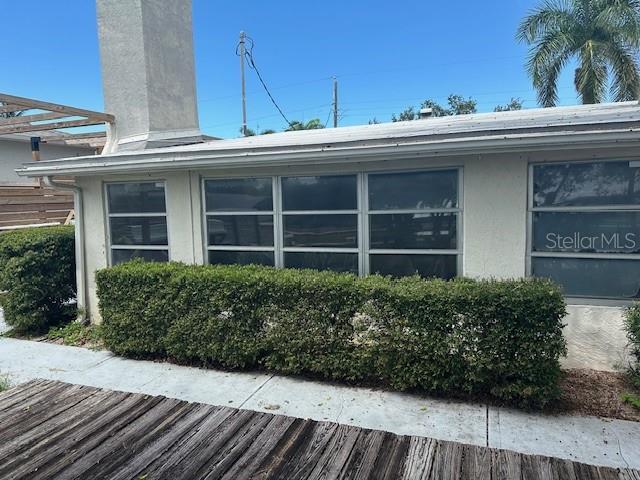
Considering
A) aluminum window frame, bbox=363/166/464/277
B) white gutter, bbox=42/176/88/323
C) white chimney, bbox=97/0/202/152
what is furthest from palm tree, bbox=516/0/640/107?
white gutter, bbox=42/176/88/323

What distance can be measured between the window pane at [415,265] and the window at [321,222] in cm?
31

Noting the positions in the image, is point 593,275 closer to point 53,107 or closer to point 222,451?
point 222,451

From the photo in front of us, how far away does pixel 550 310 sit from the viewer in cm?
374

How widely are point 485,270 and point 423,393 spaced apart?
1.56 metres

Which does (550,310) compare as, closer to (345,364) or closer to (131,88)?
(345,364)

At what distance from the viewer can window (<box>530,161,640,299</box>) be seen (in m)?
4.38

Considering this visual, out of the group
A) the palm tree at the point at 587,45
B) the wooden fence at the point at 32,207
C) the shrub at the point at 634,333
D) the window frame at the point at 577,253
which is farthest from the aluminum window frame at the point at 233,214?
the palm tree at the point at 587,45

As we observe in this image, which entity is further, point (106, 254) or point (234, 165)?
point (106, 254)

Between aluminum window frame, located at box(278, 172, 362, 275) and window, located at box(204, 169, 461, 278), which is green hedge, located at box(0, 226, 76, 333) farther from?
aluminum window frame, located at box(278, 172, 362, 275)

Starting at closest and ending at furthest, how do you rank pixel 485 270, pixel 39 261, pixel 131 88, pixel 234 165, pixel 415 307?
pixel 415 307
pixel 485 270
pixel 234 165
pixel 39 261
pixel 131 88

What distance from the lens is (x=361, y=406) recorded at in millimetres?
4125

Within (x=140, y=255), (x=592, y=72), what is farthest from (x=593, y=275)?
(x=592, y=72)

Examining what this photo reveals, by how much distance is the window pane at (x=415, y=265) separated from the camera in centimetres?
501

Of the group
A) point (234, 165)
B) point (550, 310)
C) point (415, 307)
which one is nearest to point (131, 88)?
point (234, 165)
